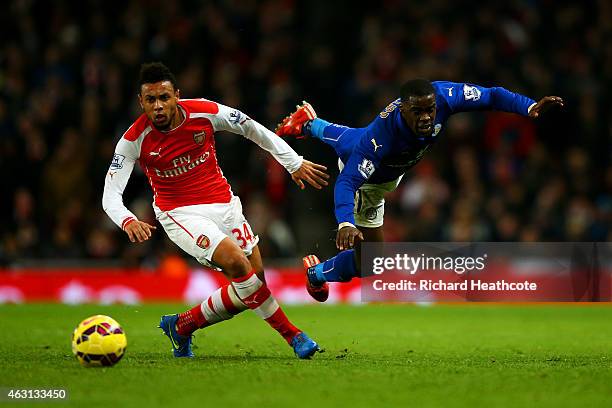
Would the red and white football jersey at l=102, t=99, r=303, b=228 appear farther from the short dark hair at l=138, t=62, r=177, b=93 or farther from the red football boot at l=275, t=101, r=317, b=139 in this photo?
the red football boot at l=275, t=101, r=317, b=139

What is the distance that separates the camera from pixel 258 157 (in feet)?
49.4

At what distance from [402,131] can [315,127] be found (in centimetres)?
132

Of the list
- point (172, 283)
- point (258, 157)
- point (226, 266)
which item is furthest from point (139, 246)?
point (226, 266)

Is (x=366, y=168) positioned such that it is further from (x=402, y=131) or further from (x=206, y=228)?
(x=206, y=228)

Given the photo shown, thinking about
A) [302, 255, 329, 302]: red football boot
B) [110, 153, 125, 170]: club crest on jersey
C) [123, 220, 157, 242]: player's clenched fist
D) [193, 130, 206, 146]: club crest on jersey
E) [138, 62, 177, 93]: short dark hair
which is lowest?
[302, 255, 329, 302]: red football boot

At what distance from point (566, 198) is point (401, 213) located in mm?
2331

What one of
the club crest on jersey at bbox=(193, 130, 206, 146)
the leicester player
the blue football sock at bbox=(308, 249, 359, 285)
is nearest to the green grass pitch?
the blue football sock at bbox=(308, 249, 359, 285)

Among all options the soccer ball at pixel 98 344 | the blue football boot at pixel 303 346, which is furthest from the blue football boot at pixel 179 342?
the soccer ball at pixel 98 344

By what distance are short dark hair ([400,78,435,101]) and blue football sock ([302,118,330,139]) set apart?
1.34m

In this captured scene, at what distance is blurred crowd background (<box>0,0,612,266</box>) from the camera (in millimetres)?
14531

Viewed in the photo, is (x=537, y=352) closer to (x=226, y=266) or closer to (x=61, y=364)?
(x=226, y=266)

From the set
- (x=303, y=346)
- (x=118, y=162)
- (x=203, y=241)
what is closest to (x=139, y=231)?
(x=203, y=241)

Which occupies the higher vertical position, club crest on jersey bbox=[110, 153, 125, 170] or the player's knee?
club crest on jersey bbox=[110, 153, 125, 170]

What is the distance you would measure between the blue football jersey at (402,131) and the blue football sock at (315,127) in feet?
2.69
